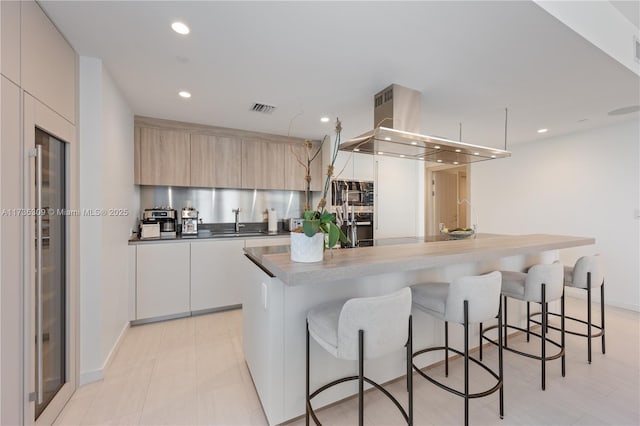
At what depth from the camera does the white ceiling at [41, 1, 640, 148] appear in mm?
1588

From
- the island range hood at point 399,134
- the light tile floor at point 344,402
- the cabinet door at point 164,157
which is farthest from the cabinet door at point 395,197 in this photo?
the cabinet door at point 164,157

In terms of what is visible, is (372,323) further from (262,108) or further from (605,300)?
(605,300)

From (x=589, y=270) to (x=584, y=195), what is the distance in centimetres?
234

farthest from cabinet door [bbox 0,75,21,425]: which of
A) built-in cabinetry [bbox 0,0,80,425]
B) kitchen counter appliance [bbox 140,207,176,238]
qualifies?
kitchen counter appliance [bbox 140,207,176,238]

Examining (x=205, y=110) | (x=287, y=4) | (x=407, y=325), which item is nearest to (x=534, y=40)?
(x=287, y=4)

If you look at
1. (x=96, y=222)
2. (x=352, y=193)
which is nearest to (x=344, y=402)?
(x=96, y=222)

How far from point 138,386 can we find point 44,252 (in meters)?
1.15

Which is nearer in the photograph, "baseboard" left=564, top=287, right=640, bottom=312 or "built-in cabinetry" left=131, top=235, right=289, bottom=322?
"built-in cabinetry" left=131, top=235, right=289, bottom=322

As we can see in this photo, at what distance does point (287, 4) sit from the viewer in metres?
1.52

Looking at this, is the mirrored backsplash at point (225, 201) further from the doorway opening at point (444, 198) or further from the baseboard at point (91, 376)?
the doorway opening at point (444, 198)

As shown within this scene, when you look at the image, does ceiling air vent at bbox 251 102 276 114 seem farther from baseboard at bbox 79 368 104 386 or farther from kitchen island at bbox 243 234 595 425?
baseboard at bbox 79 368 104 386

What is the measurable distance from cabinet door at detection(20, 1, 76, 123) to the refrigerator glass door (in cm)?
23

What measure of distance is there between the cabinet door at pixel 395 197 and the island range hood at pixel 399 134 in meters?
1.94

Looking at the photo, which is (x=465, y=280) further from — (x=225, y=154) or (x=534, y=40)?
(x=225, y=154)
